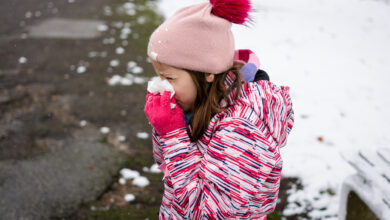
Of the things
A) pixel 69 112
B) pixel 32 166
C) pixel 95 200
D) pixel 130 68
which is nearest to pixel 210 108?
pixel 95 200

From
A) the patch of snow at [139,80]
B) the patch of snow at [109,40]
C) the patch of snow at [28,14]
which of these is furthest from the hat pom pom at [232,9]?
the patch of snow at [28,14]

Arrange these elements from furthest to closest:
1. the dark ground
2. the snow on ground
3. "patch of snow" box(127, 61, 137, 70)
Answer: "patch of snow" box(127, 61, 137, 70) < the snow on ground < the dark ground

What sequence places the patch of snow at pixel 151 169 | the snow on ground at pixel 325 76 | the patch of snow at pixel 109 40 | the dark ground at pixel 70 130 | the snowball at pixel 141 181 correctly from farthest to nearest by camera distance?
the patch of snow at pixel 109 40
the snow on ground at pixel 325 76
the patch of snow at pixel 151 169
the snowball at pixel 141 181
the dark ground at pixel 70 130

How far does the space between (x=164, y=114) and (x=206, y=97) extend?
234 millimetres

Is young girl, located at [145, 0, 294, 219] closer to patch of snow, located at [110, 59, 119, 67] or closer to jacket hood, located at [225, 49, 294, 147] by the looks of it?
jacket hood, located at [225, 49, 294, 147]

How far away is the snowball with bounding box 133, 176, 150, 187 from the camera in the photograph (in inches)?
119

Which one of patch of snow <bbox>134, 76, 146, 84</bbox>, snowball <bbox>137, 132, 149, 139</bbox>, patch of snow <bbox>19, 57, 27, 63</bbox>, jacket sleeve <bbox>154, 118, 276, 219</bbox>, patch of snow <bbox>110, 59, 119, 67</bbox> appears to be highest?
→ jacket sleeve <bbox>154, 118, 276, 219</bbox>

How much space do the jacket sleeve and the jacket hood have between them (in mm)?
86

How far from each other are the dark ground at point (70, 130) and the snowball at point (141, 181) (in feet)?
0.15

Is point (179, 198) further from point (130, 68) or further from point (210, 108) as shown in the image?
point (130, 68)

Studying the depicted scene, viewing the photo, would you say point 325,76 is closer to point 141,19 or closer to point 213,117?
point 141,19

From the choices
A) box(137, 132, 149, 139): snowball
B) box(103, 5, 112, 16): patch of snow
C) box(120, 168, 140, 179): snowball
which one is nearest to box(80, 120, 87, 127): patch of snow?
box(137, 132, 149, 139): snowball

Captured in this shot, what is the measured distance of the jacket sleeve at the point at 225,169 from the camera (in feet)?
4.49

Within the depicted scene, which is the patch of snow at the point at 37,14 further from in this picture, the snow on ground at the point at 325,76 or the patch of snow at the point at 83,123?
the patch of snow at the point at 83,123
